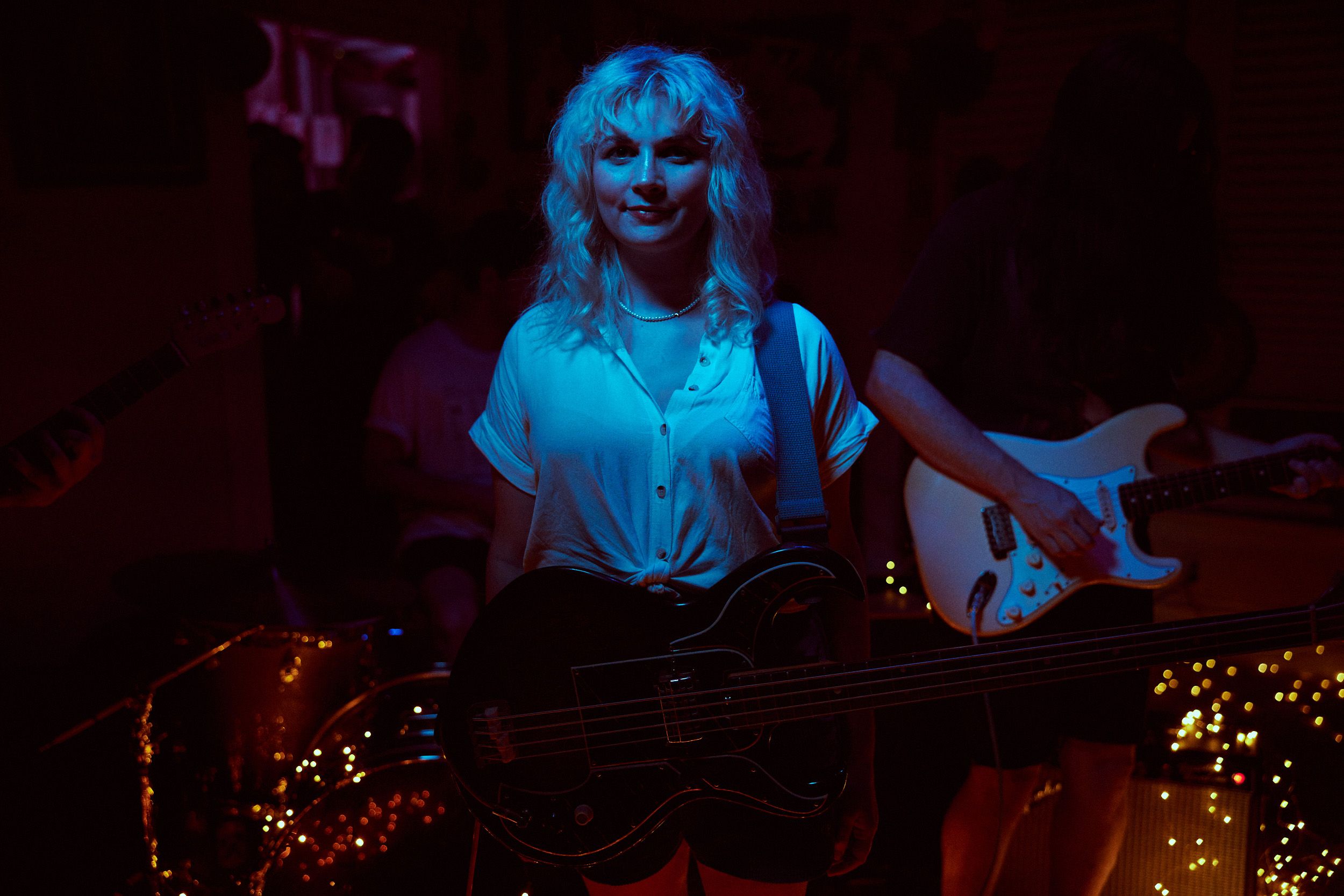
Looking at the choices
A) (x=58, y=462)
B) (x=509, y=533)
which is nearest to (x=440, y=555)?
(x=58, y=462)

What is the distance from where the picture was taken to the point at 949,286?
2.16 m

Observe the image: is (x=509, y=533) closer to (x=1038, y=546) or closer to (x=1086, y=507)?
(x=1038, y=546)

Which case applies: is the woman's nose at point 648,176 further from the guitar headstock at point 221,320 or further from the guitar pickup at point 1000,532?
the guitar headstock at point 221,320

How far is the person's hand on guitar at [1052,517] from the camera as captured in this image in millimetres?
2082

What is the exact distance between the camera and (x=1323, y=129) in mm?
3596

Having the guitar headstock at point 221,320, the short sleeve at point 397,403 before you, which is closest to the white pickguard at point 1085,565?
the guitar headstock at point 221,320

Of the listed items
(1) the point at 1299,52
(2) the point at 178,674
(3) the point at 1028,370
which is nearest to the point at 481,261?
(2) the point at 178,674

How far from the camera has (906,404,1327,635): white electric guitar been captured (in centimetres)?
214

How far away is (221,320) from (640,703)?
1.79 m

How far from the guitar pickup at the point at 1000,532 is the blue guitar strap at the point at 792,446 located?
2.42ft

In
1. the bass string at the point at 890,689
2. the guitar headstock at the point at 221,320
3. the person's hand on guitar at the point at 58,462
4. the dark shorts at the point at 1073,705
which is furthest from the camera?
the guitar headstock at the point at 221,320

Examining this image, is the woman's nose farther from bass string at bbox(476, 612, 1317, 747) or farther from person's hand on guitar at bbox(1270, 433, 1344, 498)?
person's hand on guitar at bbox(1270, 433, 1344, 498)

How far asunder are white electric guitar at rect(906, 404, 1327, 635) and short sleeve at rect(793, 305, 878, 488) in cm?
67

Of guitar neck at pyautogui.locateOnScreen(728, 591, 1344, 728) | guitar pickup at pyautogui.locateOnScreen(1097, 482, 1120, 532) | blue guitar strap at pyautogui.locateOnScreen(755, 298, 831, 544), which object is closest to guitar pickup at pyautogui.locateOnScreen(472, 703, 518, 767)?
guitar neck at pyautogui.locateOnScreen(728, 591, 1344, 728)
